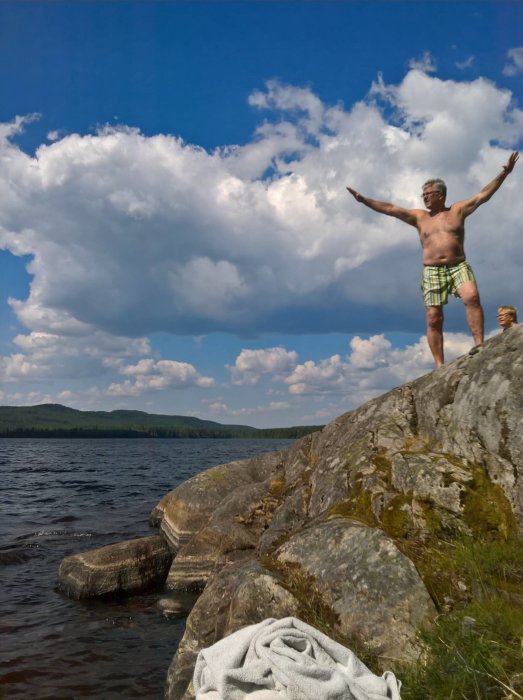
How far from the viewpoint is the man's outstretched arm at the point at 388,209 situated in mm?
10250

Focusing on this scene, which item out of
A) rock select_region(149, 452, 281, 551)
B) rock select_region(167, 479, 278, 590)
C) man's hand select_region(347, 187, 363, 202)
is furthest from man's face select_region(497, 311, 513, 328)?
rock select_region(149, 452, 281, 551)

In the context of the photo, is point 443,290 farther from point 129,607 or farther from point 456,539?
point 129,607

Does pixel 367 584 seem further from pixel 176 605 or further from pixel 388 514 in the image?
pixel 176 605

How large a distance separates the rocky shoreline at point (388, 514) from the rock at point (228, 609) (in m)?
0.02

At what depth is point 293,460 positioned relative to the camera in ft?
40.6

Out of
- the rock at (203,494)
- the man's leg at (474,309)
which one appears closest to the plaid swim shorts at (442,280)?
the man's leg at (474,309)

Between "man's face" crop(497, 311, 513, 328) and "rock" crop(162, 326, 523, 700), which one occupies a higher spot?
"man's face" crop(497, 311, 513, 328)

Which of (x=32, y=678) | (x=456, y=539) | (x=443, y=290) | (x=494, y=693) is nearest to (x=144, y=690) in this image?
(x=32, y=678)

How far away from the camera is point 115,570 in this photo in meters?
12.1

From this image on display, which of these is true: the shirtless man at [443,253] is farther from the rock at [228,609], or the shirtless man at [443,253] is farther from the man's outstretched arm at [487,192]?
the rock at [228,609]

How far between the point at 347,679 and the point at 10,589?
11.7 metres

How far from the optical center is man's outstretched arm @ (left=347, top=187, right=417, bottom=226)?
33.6 ft

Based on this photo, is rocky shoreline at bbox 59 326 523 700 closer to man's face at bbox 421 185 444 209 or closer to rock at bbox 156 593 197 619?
man's face at bbox 421 185 444 209

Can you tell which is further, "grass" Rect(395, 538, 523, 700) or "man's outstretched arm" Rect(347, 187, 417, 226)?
"man's outstretched arm" Rect(347, 187, 417, 226)
